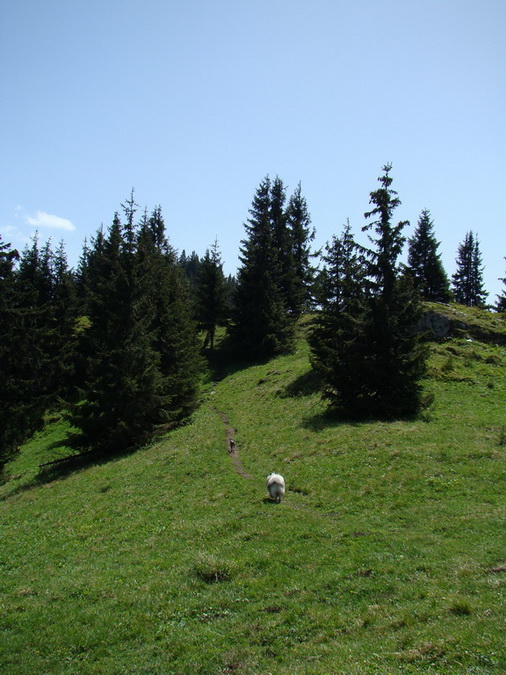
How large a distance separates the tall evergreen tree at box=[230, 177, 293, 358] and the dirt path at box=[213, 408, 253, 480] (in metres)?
20.1

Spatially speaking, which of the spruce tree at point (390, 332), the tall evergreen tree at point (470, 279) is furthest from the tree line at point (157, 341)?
the tall evergreen tree at point (470, 279)

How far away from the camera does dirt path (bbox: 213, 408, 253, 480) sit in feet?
81.1

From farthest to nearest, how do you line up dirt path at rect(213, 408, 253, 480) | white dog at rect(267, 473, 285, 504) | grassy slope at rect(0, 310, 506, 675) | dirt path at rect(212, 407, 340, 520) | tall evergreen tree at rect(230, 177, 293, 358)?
1. tall evergreen tree at rect(230, 177, 293, 358)
2. dirt path at rect(213, 408, 253, 480)
3. white dog at rect(267, 473, 285, 504)
4. dirt path at rect(212, 407, 340, 520)
5. grassy slope at rect(0, 310, 506, 675)

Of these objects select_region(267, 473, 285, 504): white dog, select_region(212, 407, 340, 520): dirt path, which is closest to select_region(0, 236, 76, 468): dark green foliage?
select_region(212, 407, 340, 520): dirt path

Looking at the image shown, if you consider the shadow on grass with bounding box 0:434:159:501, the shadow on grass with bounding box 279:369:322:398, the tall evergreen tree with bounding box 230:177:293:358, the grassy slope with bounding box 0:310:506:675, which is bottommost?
the shadow on grass with bounding box 0:434:159:501

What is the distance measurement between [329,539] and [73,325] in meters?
55.7

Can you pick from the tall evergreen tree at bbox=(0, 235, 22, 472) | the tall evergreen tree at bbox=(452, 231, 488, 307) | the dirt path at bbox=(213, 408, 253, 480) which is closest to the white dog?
the dirt path at bbox=(213, 408, 253, 480)

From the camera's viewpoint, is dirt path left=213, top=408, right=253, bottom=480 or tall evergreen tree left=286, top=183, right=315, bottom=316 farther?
tall evergreen tree left=286, top=183, right=315, bottom=316

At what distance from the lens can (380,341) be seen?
107 feet

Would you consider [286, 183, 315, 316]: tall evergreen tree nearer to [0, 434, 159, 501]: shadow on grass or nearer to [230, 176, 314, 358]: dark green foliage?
[230, 176, 314, 358]: dark green foliage

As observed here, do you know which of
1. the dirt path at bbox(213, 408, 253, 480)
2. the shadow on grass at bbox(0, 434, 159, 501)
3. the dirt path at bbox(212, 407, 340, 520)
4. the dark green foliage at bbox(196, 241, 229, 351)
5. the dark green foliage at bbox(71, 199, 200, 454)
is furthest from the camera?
the dark green foliage at bbox(196, 241, 229, 351)

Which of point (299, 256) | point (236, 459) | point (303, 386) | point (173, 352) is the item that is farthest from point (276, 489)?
point (299, 256)

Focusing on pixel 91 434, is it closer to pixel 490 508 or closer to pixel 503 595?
pixel 490 508

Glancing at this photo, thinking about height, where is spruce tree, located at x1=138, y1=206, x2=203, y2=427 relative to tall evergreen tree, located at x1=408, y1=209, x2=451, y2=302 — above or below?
below
